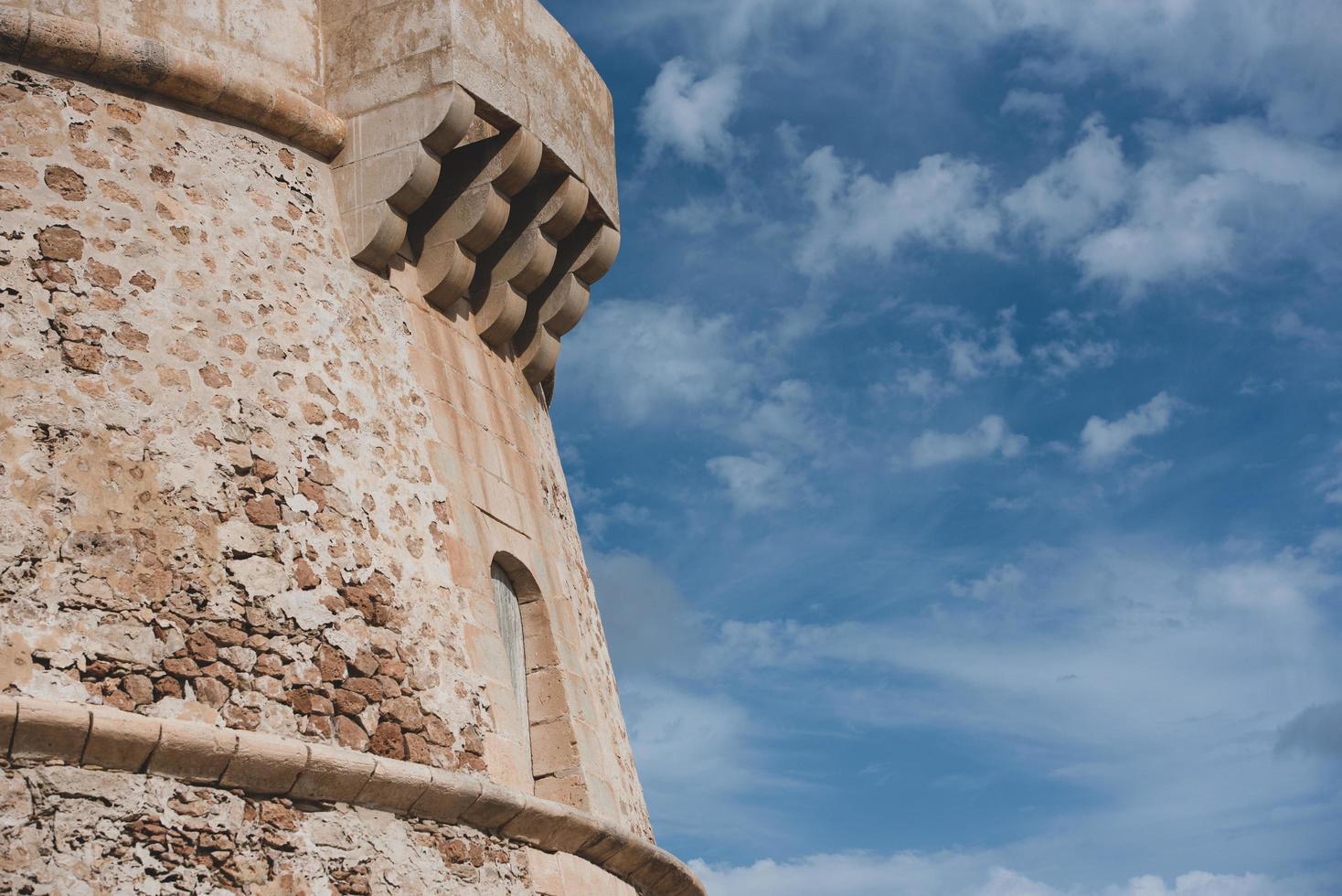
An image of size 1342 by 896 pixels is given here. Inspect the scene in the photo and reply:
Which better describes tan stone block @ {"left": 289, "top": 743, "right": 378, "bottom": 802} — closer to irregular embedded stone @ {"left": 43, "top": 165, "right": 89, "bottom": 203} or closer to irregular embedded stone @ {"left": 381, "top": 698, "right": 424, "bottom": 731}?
irregular embedded stone @ {"left": 381, "top": 698, "right": 424, "bottom": 731}

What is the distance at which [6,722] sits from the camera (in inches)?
221

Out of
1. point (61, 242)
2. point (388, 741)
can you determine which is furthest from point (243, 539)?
point (61, 242)

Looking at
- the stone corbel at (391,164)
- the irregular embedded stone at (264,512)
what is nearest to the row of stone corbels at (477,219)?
the stone corbel at (391,164)

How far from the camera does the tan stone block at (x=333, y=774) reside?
634 centimetres

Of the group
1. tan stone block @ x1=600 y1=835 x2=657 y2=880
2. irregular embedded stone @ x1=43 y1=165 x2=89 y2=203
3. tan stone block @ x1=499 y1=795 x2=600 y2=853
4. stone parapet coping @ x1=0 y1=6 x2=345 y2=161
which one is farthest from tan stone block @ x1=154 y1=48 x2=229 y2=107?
tan stone block @ x1=600 y1=835 x2=657 y2=880

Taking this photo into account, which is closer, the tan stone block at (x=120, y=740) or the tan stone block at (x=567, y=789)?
the tan stone block at (x=120, y=740)

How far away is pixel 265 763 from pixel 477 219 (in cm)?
353

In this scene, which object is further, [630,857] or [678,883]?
[678,883]

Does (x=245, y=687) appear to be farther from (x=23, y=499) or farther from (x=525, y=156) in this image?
(x=525, y=156)

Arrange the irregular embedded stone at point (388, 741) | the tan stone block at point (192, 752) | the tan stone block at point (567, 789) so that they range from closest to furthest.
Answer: the tan stone block at point (192, 752), the irregular embedded stone at point (388, 741), the tan stone block at point (567, 789)

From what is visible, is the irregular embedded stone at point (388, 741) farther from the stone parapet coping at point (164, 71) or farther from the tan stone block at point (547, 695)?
the stone parapet coping at point (164, 71)

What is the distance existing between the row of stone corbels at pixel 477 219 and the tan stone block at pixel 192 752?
3031mm

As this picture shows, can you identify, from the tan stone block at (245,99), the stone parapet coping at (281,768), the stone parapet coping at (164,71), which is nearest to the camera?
the stone parapet coping at (281,768)

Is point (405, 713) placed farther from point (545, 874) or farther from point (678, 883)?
point (678, 883)
